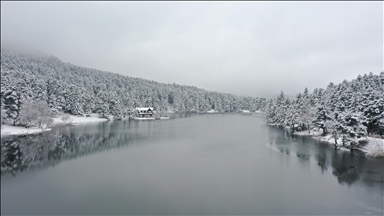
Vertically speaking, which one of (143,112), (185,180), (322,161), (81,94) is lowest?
(185,180)

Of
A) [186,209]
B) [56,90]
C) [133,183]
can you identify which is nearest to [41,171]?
[133,183]

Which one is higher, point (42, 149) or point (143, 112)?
point (143, 112)

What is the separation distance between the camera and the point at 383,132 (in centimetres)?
2647

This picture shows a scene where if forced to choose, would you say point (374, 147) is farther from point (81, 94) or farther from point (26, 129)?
point (81, 94)

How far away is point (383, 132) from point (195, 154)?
74.0ft

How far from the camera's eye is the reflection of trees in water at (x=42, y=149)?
18.9 m

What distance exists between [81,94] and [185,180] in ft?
176

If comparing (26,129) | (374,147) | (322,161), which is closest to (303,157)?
(322,161)

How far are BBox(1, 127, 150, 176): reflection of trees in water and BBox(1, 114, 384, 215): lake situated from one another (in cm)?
8

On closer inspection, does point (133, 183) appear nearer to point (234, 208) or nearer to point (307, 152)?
point (234, 208)

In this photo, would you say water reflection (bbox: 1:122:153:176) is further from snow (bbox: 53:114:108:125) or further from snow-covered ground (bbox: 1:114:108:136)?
snow (bbox: 53:114:108:125)

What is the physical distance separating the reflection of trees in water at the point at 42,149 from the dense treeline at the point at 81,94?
481 cm

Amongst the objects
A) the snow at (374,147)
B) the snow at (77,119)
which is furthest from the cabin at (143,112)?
the snow at (374,147)

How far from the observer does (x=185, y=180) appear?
16.0 metres
